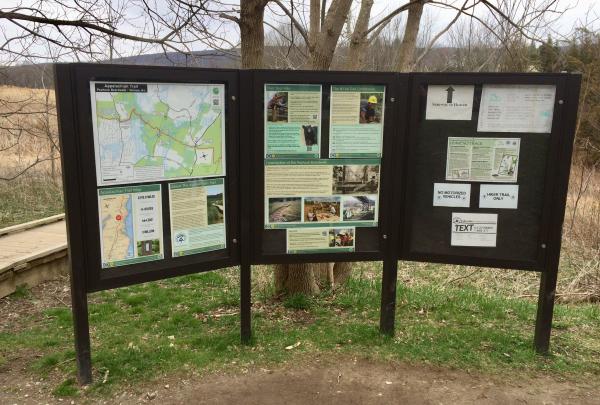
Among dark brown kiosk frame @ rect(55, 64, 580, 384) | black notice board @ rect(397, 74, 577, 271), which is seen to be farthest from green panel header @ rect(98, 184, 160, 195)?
black notice board @ rect(397, 74, 577, 271)

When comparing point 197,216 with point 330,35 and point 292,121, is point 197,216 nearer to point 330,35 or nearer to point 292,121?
point 292,121

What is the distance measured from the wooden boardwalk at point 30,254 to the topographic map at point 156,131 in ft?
11.1

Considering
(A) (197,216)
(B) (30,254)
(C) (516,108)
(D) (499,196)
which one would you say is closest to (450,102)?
(C) (516,108)

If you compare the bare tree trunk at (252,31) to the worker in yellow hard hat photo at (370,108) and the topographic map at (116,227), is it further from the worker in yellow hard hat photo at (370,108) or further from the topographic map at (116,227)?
the topographic map at (116,227)

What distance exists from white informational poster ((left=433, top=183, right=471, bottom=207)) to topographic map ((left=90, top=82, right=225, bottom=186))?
1.62 m

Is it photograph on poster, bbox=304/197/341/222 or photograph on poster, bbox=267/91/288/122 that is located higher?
photograph on poster, bbox=267/91/288/122

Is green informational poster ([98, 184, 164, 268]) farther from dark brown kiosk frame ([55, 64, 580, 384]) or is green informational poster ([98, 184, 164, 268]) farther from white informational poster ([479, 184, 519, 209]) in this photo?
white informational poster ([479, 184, 519, 209])

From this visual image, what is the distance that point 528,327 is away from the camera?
4469mm

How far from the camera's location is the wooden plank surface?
6.20 meters

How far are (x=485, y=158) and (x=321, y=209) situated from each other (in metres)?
1.26

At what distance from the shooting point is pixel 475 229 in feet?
12.6

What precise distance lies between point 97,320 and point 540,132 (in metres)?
4.21

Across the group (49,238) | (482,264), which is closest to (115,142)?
(482,264)

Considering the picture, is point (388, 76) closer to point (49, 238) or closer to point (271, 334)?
point (271, 334)
